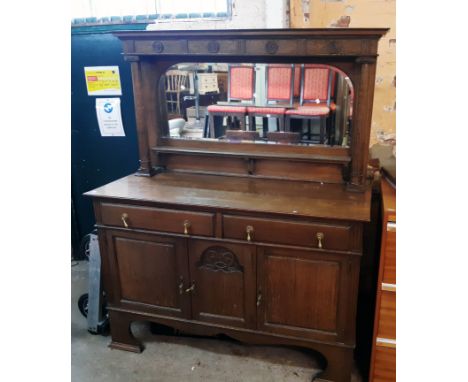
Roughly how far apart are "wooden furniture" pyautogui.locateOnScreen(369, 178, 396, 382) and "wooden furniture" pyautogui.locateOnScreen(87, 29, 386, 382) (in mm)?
100

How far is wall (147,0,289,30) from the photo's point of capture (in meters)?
2.13

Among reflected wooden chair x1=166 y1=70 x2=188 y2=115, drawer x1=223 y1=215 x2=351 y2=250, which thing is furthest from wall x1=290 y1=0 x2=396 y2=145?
drawer x1=223 y1=215 x2=351 y2=250

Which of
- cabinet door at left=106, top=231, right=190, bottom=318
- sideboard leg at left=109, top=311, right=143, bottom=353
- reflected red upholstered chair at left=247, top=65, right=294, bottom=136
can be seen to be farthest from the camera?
sideboard leg at left=109, top=311, right=143, bottom=353

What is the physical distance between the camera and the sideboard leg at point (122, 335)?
6.29 ft

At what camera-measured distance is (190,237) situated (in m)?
1.64

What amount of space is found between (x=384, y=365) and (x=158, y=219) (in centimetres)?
117

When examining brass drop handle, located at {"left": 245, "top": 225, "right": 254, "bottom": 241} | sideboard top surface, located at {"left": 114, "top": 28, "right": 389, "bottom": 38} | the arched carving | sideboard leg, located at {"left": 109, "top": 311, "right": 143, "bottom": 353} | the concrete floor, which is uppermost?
sideboard top surface, located at {"left": 114, "top": 28, "right": 389, "bottom": 38}

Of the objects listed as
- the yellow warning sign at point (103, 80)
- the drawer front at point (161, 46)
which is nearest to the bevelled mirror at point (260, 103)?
the drawer front at point (161, 46)

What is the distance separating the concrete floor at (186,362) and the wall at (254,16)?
1813 mm

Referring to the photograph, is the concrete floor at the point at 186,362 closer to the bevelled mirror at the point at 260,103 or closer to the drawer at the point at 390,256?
the drawer at the point at 390,256

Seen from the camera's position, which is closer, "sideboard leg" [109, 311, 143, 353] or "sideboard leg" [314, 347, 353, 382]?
"sideboard leg" [314, 347, 353, 382]

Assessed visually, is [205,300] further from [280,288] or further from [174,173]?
[174,173]

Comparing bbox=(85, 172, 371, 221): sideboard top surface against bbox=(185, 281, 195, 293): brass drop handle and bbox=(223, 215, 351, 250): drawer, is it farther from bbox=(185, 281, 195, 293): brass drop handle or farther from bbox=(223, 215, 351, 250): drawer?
bbox=(185, 281, 195, 293): brass drop handle

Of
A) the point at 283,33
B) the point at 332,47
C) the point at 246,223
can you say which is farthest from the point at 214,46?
the point at 246,223
